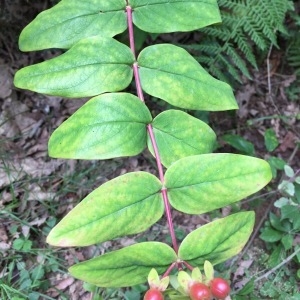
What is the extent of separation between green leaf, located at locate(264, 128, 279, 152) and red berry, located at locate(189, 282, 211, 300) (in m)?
1.33

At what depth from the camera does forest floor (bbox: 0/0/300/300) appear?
1.80 m

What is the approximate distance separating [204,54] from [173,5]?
0.85 meters

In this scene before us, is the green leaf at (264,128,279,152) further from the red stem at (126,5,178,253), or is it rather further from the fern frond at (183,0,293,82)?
the red stem at (126,5,178,253)

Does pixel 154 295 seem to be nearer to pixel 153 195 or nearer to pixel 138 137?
pixel 153 195

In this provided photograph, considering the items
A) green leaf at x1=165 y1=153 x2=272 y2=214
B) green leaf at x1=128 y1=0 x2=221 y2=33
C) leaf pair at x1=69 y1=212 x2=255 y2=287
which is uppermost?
green leaf at x1=128 y1=0 x2=221 y2=33

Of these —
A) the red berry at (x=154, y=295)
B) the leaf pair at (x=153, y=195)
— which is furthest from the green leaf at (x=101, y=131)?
the red berry at (x=154, y=295)

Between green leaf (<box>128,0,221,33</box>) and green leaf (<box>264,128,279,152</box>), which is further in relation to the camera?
green leaf (<box>264,128,279,152</box>)

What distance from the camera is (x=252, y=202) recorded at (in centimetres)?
199

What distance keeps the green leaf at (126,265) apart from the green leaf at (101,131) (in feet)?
0.78

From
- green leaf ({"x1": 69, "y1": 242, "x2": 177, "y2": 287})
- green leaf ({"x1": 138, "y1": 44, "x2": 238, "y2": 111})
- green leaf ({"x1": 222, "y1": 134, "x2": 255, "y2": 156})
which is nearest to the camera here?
green leaf ({"x1": 69, "y1": 242, "x2": 177, "y2": 287})

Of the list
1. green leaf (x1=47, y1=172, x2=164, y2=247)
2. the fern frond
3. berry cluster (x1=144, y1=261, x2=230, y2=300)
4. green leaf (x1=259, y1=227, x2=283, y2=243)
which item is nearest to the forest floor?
green leaf (x1=259, y1=227, x2=283, y2=243)

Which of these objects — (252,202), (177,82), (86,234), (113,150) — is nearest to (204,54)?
(252,202)

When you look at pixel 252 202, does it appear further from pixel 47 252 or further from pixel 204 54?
pixel 47 252

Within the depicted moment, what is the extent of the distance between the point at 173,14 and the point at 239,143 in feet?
2.89
